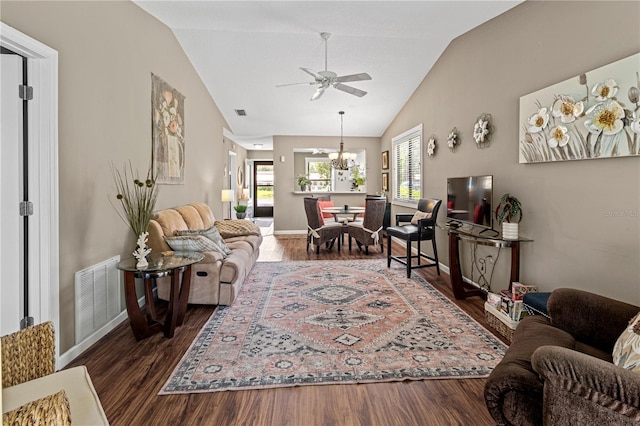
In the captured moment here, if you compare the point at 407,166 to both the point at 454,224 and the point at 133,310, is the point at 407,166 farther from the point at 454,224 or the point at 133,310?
the point at 133,310

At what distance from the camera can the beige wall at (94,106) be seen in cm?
236

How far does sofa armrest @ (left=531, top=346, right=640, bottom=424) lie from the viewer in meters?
1.14

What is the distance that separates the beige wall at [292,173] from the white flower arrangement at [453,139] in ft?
12.9

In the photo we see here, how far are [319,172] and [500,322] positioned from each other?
7849mm

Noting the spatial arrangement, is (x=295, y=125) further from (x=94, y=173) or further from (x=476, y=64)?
(x=94, y=173)

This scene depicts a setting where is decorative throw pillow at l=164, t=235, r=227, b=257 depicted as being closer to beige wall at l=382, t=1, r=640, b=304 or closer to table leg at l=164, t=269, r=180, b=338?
table leg at l=164, t=269, r=180, b=338

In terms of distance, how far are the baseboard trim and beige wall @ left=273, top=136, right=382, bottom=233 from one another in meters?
5.39

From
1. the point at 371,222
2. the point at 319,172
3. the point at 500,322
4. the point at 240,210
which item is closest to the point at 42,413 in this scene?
the point at 500,322

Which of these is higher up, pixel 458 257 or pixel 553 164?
pixel 553 164

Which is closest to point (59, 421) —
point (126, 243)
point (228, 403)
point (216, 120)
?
point (228, 403)

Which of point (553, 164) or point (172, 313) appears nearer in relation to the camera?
point (172, 313)

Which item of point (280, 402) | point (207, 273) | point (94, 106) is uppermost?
point (94, 106)

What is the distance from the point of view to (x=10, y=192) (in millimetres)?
2105

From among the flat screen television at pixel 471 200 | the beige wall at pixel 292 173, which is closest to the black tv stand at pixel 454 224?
the flat screen television at pixel 471 200
